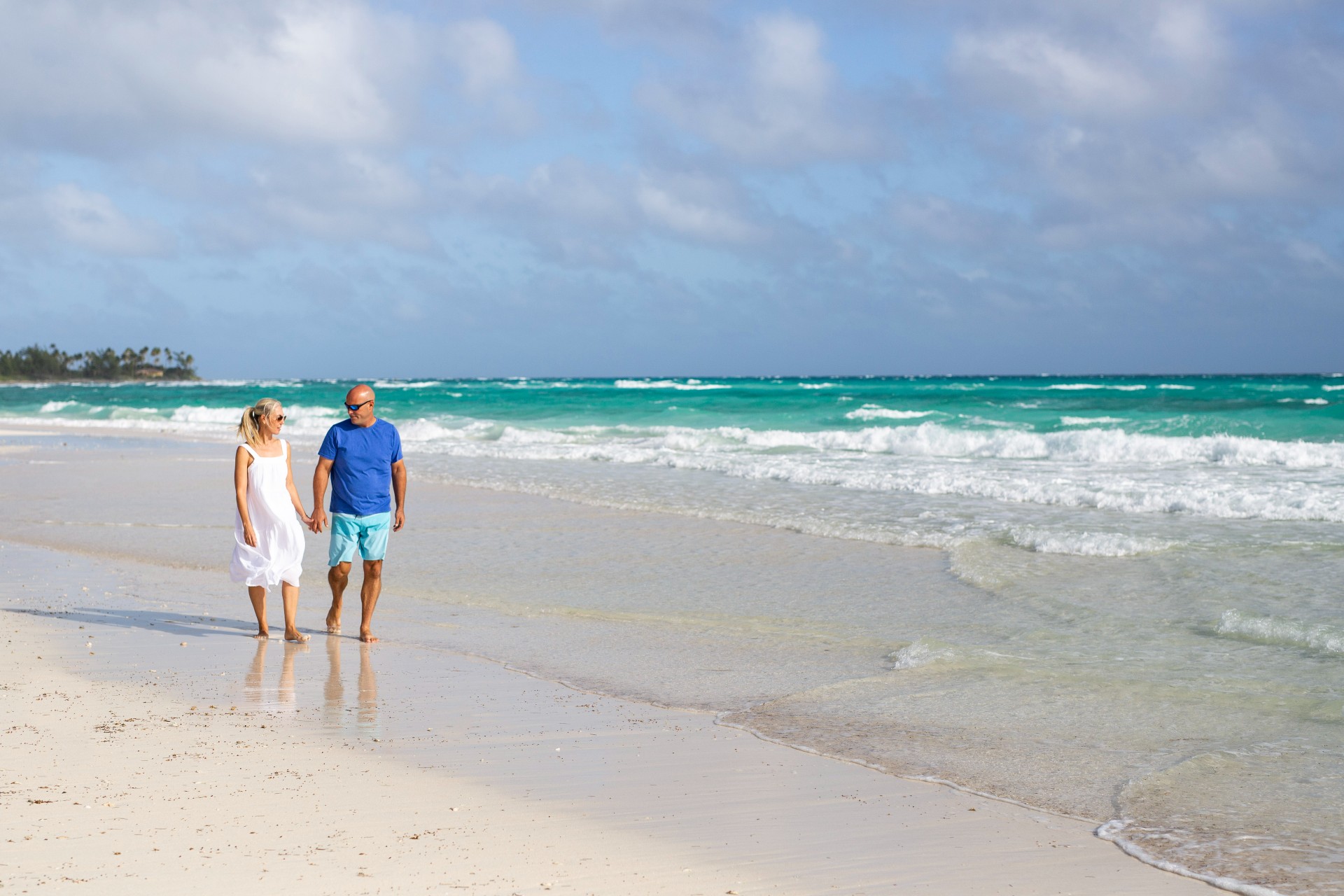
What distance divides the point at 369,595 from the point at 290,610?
48 centimetres

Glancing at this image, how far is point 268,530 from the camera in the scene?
682 centimetres

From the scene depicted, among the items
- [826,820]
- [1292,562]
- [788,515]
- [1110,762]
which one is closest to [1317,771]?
Answer: [1110,762]

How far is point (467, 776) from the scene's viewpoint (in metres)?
4.16

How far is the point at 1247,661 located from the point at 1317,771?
186 cm

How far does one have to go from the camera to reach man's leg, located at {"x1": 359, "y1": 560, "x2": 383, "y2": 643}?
675 centimetres

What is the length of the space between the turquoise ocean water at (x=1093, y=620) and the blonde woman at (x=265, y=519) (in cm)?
218

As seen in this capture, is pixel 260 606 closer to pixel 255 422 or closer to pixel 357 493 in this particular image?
pixel 357 493

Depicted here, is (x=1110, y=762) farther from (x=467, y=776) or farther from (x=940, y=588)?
(x=940, y=588)

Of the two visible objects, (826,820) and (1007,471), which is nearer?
(826,820)

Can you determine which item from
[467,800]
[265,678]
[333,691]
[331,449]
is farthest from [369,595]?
[467,800]

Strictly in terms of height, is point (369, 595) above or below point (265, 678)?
above

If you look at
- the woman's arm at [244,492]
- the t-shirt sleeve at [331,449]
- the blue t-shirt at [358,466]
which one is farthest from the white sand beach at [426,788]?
the t-shirt sleeve at [331,449]

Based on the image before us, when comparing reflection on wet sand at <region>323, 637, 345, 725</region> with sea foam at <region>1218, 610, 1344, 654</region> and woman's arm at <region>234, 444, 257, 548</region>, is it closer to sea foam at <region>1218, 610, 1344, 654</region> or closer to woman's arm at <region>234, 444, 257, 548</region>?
woman's arm at <region>234, 444, 257, 548</region>

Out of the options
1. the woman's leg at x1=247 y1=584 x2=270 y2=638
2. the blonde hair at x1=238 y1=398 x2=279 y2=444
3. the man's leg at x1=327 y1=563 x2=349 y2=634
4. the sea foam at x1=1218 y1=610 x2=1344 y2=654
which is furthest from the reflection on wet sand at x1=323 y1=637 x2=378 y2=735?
the sea foam at x1=1218 y1=610 x2=1344 y2=654
